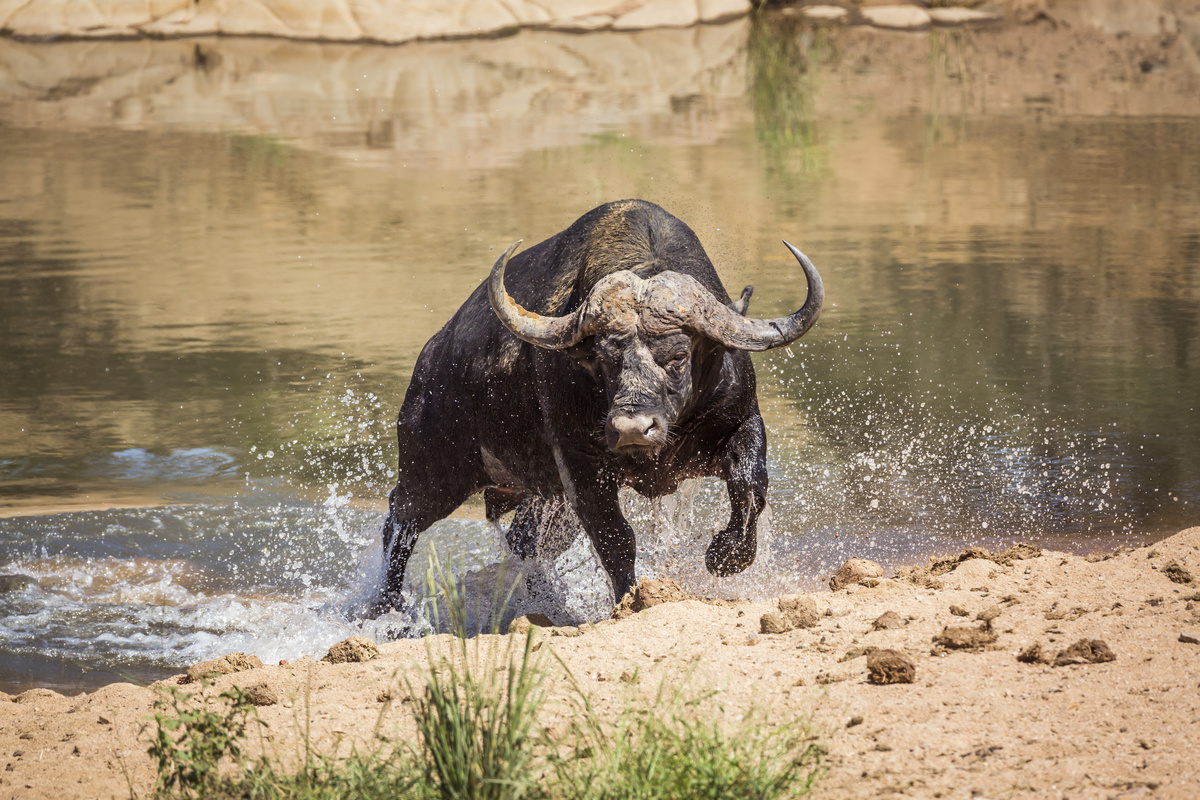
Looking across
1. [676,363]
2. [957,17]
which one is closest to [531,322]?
[676,363]

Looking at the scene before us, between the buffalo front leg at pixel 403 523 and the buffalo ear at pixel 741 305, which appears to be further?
the buffalo front leg at pixel 403 523

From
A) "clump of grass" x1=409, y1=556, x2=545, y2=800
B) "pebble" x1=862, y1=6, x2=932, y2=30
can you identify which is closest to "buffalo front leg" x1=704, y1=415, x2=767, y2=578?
"clump of grass" x1=409, y1=556, x2=545, y2=800

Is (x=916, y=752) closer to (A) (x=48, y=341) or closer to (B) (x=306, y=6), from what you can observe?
(A) (x=48, y=341)

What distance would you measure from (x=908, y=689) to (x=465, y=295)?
28.5ft

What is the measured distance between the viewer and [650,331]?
19.0ft

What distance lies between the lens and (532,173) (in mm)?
17438

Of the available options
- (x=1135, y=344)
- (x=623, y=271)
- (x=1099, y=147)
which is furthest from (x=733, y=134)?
(x=623, y=271)

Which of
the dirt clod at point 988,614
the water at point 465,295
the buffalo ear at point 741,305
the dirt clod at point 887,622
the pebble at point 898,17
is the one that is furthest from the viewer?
the pebble at point 898,17

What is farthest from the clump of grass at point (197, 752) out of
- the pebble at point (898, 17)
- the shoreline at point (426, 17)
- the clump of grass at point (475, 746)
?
the pebble at point (898, 17)

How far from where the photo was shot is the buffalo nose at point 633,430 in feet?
17.8

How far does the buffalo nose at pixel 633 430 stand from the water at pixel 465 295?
1714 mm

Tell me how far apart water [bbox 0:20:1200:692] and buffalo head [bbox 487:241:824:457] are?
1.47 metres

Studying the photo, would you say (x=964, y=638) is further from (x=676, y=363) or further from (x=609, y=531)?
(x=609, y=531)

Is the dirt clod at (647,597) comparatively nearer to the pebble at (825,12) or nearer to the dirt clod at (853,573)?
the dirt clod at (853,573)
